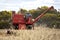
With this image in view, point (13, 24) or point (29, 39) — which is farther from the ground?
point (29, 39)

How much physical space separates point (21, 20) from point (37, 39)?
1944cm

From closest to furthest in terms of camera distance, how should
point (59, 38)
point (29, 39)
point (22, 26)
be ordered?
point (29, 39)
point (59, 38)
point (22, 26)

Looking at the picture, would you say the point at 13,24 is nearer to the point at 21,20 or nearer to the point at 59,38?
the point at 21,20

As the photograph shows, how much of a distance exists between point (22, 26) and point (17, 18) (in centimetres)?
115

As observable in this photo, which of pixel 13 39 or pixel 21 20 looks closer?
pixel 13 39

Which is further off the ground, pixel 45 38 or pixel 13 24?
pixel 45 38

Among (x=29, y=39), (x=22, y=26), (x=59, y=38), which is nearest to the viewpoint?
(x=29, y=39)

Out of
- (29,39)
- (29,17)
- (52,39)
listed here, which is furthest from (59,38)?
(29,17)

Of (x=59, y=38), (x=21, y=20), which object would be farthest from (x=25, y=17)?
(x=59, y=38)

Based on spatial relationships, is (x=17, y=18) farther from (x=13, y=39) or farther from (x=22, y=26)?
(x=13, y=39)

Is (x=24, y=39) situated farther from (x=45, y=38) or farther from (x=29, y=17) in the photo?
(x=29, y=17)

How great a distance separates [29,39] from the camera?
1174 centimetres

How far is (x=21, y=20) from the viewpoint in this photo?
31188mm

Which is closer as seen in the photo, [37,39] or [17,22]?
[37,39]
